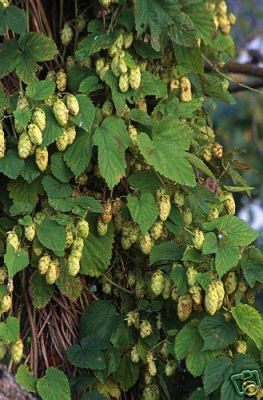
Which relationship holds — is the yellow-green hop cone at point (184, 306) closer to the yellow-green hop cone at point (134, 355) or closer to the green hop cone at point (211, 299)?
the green hop cone at point (211, 299)

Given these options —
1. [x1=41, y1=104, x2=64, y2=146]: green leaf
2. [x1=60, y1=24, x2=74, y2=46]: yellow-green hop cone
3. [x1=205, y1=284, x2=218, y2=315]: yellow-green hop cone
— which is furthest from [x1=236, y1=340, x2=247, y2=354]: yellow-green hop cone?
[x1=60, y1=24, x2=74, y2=46]: yellow-green hop cone

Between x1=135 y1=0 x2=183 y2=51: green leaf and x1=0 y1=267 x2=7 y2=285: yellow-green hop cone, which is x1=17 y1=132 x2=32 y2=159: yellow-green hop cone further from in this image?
x1=135 y1=0 x2=183 y2=51: green leaf

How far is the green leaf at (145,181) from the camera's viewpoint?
286 centimetres

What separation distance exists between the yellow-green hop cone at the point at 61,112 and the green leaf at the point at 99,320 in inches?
25.2

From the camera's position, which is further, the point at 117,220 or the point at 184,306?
the point at 117,220

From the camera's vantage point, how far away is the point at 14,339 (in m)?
Result: 2.64

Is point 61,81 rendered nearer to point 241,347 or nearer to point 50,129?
point 50,129

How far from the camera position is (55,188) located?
2.80m

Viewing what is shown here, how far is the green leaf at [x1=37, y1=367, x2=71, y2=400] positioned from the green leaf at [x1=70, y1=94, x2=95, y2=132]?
0.74 m

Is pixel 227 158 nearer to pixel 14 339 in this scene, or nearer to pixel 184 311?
pixel 184 311

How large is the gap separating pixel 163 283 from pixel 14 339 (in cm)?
49

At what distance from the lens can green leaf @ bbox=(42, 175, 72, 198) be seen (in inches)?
109

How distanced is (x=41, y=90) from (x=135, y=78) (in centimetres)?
31

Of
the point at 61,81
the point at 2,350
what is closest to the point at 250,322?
the point at 2,350
